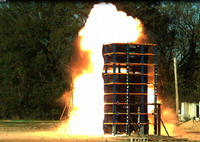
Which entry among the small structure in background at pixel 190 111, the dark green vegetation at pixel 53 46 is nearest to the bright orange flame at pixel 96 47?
the small structure in background at pixel 190 111

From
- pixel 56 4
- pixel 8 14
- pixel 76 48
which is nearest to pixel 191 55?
pixel 56 4

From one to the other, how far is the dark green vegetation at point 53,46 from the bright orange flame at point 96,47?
35.0 metres

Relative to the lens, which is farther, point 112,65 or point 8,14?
point 8,14

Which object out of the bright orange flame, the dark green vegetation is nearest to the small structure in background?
the dark green vegetation

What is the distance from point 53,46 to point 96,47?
39.6 metres

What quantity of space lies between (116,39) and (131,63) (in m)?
2.83

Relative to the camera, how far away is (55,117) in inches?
2761

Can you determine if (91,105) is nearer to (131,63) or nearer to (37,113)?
(131,63)

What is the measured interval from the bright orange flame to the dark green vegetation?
3500 centimetres

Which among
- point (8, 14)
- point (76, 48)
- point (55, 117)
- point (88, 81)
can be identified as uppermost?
point (8, 14)

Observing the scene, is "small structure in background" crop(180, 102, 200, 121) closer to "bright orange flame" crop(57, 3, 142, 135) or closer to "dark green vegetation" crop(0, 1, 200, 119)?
"dark green vegetation" crop(0, 1, 200, 119)

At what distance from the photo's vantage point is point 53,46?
71500mm

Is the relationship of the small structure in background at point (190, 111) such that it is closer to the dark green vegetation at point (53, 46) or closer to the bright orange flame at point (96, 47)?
the dark green vegetation at point (53, 46)

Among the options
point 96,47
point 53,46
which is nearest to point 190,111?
point 53,46
